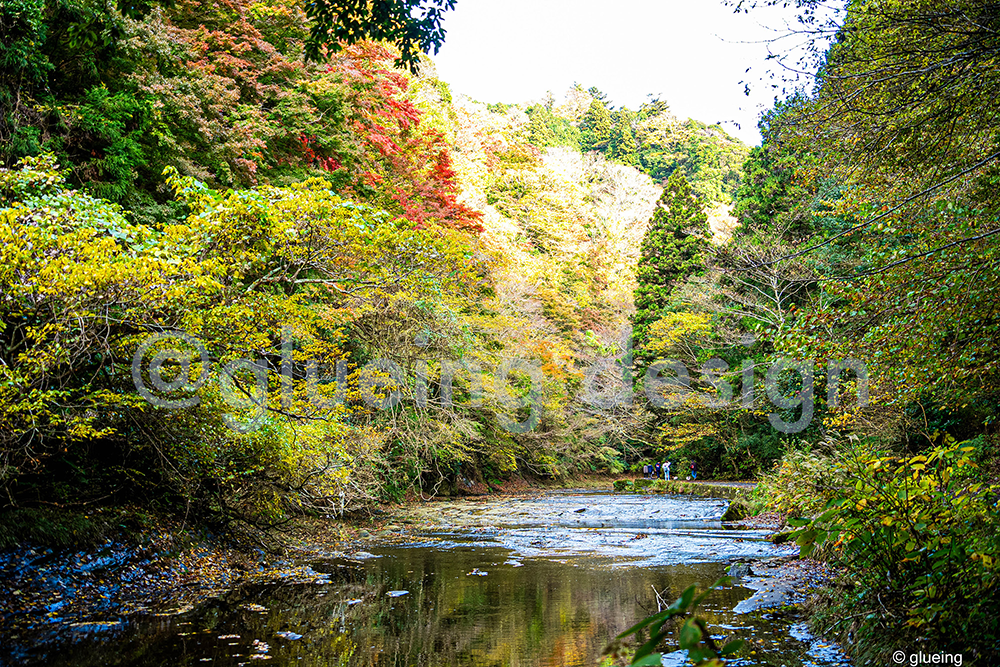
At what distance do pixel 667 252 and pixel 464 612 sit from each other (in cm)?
2805

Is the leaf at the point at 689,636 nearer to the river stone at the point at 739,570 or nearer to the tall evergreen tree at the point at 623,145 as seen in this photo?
the river stone at the point at 739,570

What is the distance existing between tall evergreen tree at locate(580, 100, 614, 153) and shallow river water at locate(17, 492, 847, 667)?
1974 inches

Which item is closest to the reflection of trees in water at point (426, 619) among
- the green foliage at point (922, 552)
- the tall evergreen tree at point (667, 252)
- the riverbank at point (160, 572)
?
the riverbank at point (160, 572)

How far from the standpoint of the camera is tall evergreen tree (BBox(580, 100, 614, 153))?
57.2m

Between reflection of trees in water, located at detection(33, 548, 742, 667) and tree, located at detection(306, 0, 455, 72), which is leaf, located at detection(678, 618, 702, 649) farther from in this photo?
tree, located at detection(306, 0, 455, 72)

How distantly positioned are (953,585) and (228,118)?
41.5ft

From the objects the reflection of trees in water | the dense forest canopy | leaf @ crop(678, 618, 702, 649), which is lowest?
the reflection of trees in water

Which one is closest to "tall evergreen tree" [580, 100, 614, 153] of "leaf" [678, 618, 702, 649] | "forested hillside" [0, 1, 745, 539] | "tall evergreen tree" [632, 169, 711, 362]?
"tall evergreen tree" [632, 169, 711, 362]

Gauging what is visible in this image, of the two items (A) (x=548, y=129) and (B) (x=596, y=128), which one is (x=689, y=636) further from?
(B) (x=596, y=128)

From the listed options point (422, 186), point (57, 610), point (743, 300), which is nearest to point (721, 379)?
point (743, 300)

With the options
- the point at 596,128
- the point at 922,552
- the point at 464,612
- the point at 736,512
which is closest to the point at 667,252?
the point at 736,512

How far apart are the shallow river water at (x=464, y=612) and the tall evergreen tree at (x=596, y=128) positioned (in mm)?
50141

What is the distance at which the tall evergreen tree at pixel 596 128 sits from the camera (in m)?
57.2

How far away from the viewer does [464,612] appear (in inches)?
241
